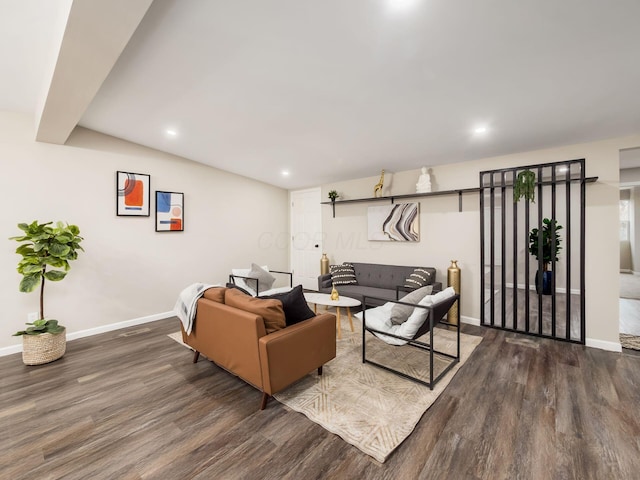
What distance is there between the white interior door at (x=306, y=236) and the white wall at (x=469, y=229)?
27cm

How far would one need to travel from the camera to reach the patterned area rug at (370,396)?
1.86m

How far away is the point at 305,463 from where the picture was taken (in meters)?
1.65

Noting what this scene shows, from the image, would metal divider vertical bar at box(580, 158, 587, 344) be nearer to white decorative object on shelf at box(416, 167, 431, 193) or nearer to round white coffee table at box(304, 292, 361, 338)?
white decorative object on shelf at box(416, 167, 431, 193)

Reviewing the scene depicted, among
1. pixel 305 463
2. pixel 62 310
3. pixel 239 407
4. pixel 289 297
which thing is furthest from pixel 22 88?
pixel 305 463

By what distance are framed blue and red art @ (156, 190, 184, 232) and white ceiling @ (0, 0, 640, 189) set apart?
107 cm

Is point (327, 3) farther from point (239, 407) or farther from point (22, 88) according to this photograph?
point (22, 88)

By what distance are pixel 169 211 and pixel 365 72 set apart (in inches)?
146

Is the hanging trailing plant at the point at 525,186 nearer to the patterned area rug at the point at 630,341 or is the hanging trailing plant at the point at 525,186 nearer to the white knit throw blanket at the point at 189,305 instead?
the patterned area rug at the point at 630,341

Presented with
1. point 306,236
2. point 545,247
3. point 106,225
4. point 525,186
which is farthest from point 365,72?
point 306,236

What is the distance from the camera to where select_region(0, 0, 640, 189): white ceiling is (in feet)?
5.55

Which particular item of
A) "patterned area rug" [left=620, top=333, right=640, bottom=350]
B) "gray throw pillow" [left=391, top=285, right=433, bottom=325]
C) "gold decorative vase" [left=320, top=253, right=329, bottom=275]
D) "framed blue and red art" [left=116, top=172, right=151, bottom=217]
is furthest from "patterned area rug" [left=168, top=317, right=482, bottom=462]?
"framed blue and red art" [left=116, top=172, right=151, bottom=217]

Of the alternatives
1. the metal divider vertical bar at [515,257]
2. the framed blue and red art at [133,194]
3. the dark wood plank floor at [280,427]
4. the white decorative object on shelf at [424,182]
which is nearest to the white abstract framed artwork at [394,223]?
the white decorative object on shelf at [424,182]

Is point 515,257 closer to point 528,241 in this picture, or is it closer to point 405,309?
point 528,241

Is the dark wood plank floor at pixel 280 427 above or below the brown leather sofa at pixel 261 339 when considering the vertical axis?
below
